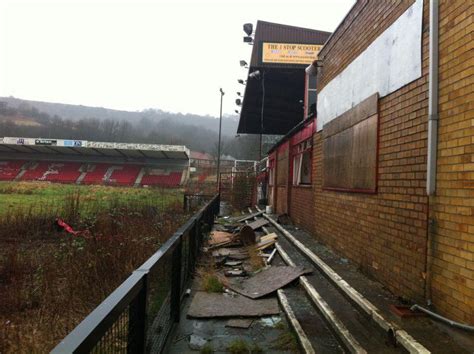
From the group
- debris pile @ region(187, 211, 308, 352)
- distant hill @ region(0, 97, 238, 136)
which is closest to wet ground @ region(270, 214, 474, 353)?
debris pile @ region(187, 211, 308, 352)

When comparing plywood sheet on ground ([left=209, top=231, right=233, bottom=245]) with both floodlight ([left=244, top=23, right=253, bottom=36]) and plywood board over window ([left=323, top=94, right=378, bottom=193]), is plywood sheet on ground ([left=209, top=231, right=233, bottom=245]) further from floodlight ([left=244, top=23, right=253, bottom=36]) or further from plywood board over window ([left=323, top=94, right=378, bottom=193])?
floodlight ([left=244, top=23, right=253, bottom=36])

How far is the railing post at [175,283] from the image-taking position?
4.00 m

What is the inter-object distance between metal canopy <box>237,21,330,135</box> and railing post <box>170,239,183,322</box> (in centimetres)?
1346

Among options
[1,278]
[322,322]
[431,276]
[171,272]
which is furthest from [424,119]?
[1,278]

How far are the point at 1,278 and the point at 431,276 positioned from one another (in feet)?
20.4

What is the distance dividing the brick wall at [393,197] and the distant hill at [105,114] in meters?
107

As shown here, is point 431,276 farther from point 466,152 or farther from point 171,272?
point 171,272

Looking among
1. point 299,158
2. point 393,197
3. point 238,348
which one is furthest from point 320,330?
point 299,158

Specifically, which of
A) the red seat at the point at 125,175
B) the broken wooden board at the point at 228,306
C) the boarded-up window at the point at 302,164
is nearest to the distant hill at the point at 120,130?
the red seat at the point at 125,175

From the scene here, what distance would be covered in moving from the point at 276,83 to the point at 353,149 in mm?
13166

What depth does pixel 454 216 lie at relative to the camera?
3.21m

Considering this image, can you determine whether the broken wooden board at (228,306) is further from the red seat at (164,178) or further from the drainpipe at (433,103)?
the red seat at (164,178)

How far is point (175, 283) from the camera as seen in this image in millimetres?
4129

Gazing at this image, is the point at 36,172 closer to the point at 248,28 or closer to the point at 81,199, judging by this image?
the point at 81,199
